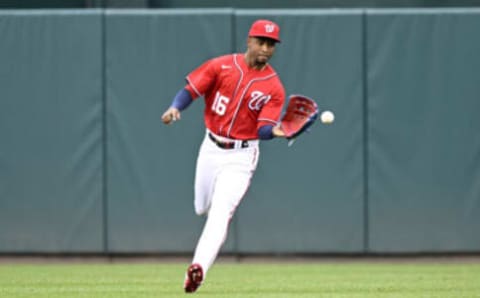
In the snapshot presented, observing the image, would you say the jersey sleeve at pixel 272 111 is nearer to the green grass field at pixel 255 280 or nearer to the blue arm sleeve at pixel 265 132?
the blue arm sleeve at pixel 265 132

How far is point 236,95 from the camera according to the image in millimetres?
7152

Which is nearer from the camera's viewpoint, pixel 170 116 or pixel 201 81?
pixel 170 116

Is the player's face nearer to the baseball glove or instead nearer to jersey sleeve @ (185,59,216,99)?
jersey sleeve @ (185,59,216,99)

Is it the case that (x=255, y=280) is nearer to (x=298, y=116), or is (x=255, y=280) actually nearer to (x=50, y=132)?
(x=298, y=116)

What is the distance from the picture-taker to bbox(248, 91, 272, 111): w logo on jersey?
23.5 feet

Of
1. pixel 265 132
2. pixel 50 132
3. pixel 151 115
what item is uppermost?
pixel 265 132

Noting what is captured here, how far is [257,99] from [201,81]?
15.7 inches

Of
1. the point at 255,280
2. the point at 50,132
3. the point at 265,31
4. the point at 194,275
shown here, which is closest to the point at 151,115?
the point at 50,132

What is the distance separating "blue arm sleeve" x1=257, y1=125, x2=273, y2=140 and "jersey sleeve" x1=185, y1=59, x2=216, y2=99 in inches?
19.5

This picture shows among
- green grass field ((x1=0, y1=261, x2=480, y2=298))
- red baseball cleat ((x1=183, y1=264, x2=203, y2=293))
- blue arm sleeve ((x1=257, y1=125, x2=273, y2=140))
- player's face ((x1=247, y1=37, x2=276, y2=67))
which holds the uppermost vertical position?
player's face ((x1=247, y1=37, x2=276, y2=67))

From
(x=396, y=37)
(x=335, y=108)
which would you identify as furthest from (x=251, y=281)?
(x=396, y=37)

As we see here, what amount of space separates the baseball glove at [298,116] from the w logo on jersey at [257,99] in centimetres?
36

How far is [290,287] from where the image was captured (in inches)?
313

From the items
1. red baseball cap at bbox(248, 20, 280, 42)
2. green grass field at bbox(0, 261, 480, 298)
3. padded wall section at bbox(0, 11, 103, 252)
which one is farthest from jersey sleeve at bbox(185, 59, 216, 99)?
padded wall section at bbox(0, 11, 103, 252)
